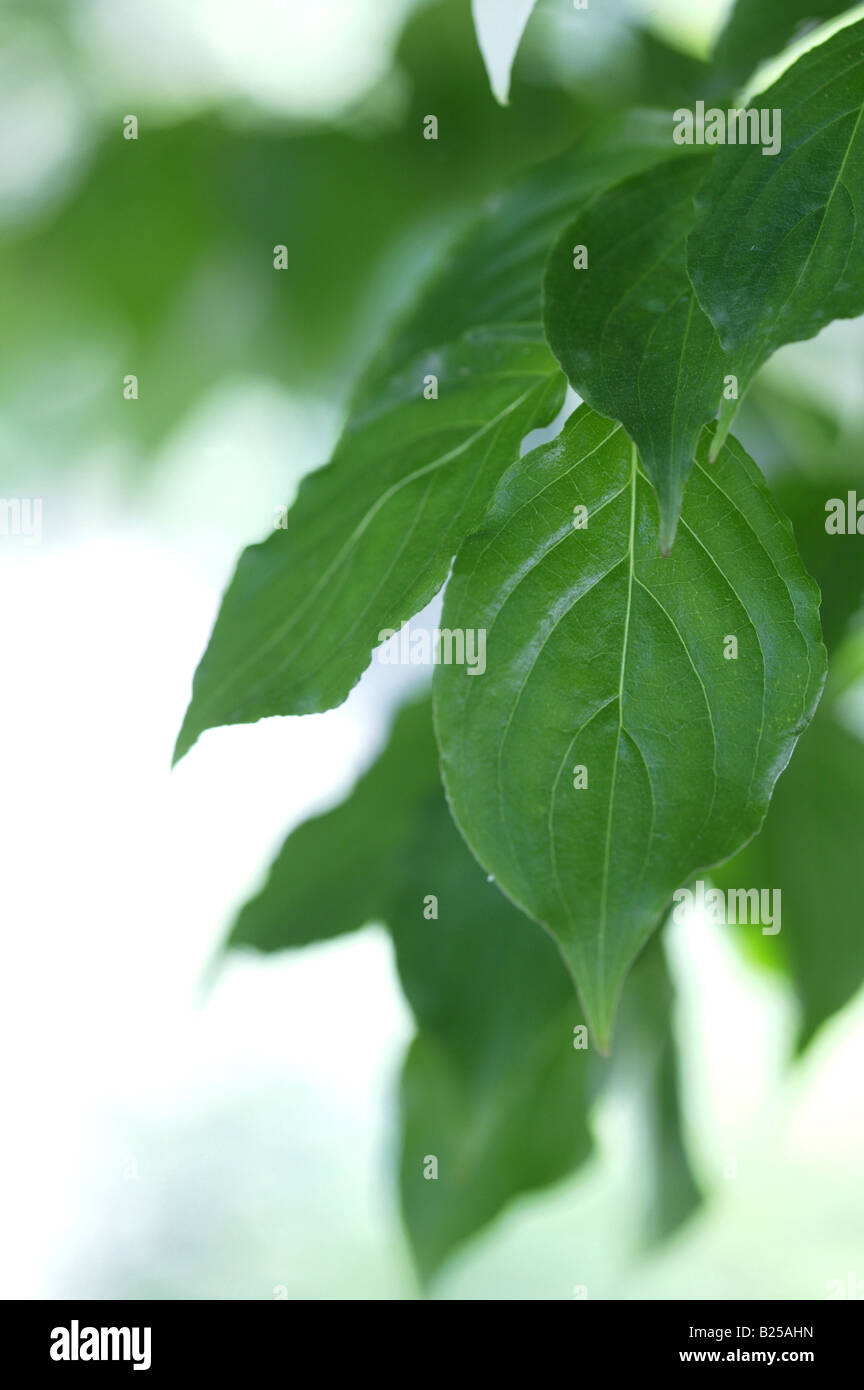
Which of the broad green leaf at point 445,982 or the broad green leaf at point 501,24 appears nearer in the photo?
the broad green leaf at point 501,24

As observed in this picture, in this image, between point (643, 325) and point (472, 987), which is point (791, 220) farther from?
point (472, 987)

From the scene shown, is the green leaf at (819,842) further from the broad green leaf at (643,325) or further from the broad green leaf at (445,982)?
the broad green leaf at (643,325)

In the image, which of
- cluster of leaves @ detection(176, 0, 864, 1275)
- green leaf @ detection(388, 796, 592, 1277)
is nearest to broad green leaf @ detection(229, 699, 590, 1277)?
green leaf @ detection(388, 796, 592, 1277)

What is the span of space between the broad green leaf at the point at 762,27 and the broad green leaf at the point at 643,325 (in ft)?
0.35

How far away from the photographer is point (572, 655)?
0.85ft

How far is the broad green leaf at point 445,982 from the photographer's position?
0.41 meters

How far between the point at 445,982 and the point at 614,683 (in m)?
0.19

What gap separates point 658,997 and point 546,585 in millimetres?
253

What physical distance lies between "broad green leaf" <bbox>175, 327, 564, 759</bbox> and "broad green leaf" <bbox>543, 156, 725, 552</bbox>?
1.2 inches

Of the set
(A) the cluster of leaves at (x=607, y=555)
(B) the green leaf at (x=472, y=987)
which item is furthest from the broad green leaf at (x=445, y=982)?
(A) the cluster of leaves at (x=607, y=555)

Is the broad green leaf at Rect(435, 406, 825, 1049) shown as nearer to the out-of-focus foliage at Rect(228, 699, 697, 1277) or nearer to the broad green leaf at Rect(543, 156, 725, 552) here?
the broad green leaf at Rect(543, 156, 725, 552)

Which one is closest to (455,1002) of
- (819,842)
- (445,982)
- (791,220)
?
(445,982)

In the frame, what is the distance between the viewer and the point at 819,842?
18.4 inches

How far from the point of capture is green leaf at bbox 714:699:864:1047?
0.46 metres
